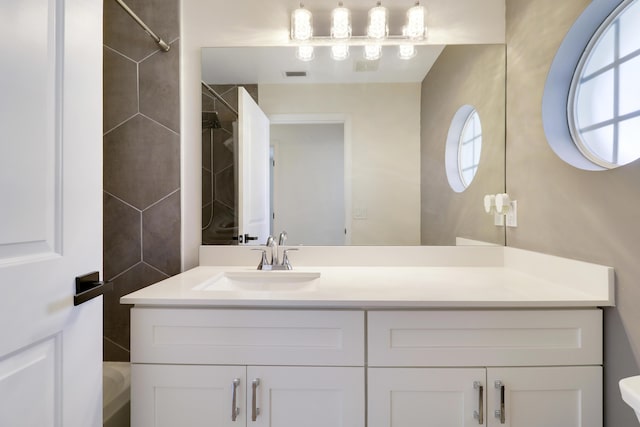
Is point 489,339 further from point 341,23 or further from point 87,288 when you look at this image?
point 341,23

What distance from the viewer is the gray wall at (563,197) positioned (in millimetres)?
991

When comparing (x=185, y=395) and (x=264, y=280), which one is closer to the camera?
(x=185, y=395)

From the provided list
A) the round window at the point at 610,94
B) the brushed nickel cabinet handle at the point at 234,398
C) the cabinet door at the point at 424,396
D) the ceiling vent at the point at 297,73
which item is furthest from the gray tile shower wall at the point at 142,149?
the round window at the point at 610,94

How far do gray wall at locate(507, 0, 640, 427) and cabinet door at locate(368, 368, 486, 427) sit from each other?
16.9 inches

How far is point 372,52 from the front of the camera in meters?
1.66

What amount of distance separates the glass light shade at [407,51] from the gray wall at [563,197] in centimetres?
45

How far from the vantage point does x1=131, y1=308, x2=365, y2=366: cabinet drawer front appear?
3.51 feet

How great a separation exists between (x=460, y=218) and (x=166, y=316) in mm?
1383

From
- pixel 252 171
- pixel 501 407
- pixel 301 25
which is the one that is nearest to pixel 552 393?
pixel 501 407

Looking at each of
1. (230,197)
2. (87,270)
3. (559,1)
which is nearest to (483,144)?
(559,1)

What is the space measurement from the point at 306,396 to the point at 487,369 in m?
0.58

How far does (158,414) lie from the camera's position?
1082 millimetres

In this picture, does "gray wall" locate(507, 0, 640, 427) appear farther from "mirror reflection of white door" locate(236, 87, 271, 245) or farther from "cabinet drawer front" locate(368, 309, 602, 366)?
"mirror reflection of white door" locate(236, 87, 271, 245)

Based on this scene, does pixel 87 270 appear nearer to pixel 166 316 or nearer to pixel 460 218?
pixel 166 316
